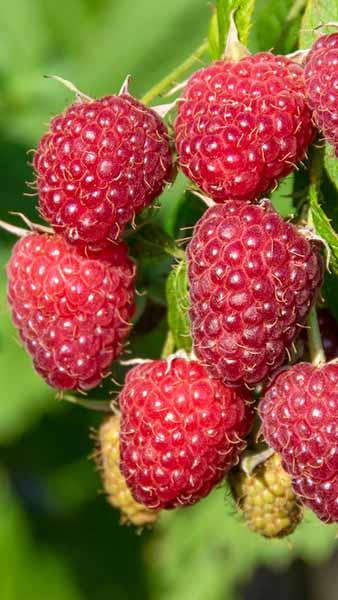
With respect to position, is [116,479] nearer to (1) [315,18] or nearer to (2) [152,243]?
(2) [152,243]

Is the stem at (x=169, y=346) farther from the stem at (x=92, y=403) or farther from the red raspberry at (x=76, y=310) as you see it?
the stem at (x=92, y=403)

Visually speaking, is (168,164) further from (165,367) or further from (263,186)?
(165,367)

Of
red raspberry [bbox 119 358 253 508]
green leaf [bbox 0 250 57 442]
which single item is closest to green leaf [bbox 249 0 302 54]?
red raspberry [bbox 119 358 253 508]

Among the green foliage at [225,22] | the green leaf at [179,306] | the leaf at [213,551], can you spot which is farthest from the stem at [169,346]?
the leaf at [213,551]

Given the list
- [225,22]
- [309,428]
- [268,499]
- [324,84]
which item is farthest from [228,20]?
[268,499]

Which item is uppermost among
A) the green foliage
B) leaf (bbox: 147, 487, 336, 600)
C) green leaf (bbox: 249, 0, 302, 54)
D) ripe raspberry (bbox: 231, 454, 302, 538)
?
the green foliage

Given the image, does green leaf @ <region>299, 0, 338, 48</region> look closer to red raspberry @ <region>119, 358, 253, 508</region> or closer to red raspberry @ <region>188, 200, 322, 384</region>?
red raspberry @ <region>188, 200, 322, 384</region>
